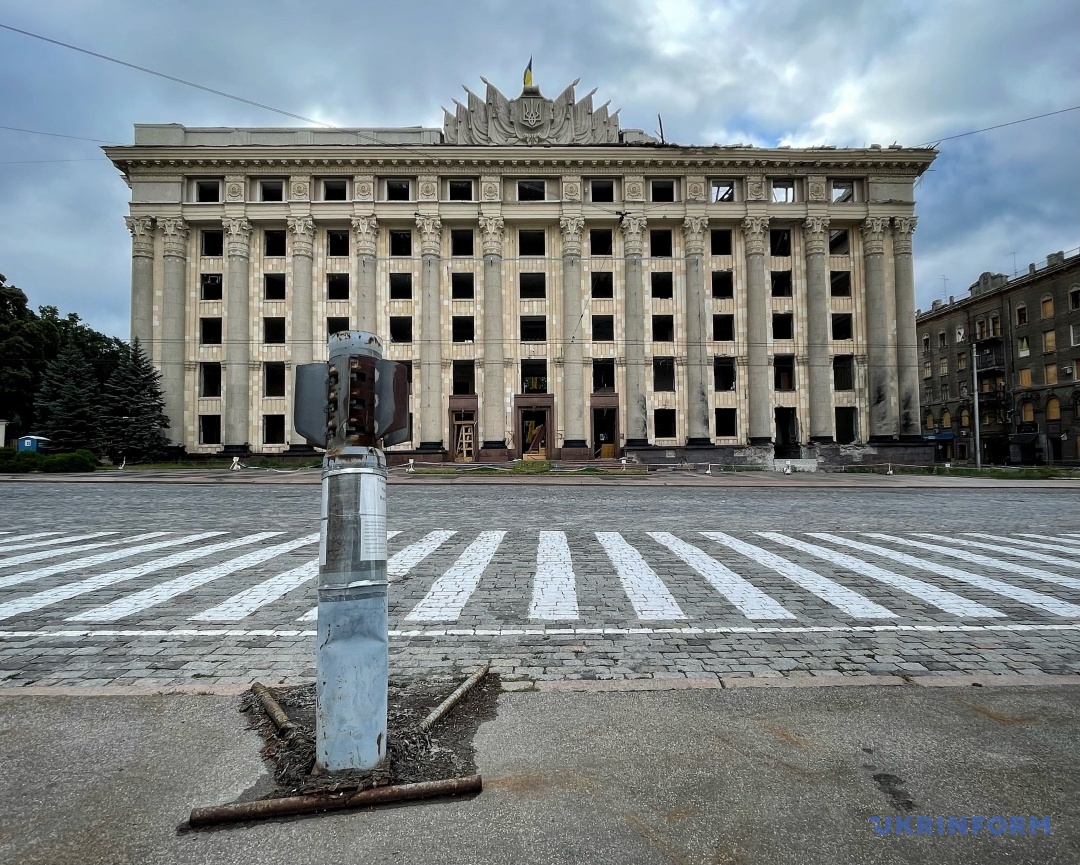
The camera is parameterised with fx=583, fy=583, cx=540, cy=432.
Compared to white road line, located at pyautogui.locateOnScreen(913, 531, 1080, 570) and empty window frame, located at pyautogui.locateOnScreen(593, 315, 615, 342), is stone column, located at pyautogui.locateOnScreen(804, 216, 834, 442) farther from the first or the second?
white road line, located at pyautogui.locateOnScreen(913, 531, 1080, 570)

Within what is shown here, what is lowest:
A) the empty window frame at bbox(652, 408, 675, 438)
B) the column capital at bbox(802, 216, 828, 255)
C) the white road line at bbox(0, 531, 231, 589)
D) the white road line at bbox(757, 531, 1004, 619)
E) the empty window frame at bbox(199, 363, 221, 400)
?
the white road line at bbox(757, 531, 1004, 619)

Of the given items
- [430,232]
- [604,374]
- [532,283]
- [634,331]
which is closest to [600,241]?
[532,283]

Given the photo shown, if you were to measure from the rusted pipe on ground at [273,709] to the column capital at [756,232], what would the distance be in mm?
41365

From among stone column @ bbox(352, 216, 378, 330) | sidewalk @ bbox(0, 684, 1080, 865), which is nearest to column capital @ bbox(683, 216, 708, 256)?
stone column @ bbox(352, 216, 378, 330)

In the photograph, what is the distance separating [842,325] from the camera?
40.5m

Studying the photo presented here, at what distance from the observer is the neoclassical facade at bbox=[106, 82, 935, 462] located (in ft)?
126

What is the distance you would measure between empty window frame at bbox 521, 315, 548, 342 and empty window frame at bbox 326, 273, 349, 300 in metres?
12.3

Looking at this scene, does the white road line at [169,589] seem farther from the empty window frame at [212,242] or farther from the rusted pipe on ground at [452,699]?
the empty window frame at [212,242]

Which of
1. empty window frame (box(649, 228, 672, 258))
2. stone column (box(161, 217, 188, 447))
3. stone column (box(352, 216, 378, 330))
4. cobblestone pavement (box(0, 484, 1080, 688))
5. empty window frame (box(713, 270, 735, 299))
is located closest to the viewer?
cobblestone pavement (box(0, 484, 1080, 688))

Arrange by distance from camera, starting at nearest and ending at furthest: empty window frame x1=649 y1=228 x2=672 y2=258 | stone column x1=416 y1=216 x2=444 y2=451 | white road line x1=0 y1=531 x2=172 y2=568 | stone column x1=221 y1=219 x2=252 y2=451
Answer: white road line x1=0 y1=531 x2=172 y2=568
stone column x1=221 y1=219 x2=252 y2=451
stone column x1=416 y1=216 x2=444 y2=451
empty window frame x1=649 y1=228 x2=672 y2=258

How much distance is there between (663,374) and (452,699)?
37589 mm

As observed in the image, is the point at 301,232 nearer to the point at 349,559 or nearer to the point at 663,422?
the point at 663,422

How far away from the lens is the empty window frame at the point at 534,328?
39.7 meters

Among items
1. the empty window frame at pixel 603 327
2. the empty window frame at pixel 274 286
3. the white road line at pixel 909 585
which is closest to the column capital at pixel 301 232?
the empty window frame at pixel 274 286
